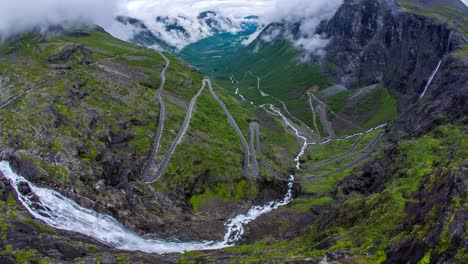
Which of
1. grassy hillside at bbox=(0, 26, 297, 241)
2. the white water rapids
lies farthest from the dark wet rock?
grassy hillside at bbox=(0, 26, 297, 241)

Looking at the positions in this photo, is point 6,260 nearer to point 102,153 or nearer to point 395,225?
point 395,225

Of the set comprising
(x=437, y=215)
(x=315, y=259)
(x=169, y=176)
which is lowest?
(x=169, y=176)

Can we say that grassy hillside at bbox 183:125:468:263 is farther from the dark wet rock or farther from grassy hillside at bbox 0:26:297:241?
grassy hillside at bbox 0:26:297:241

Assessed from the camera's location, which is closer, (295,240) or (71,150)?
(295,240)

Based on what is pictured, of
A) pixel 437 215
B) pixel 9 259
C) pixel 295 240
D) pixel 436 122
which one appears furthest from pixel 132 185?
pixel 436 122

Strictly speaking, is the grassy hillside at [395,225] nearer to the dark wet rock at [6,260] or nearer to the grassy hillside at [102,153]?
the dark wet rock at [6,260]

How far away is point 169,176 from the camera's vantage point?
163250 mm

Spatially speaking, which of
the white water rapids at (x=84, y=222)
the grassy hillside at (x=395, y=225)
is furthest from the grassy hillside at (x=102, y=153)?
the grassy hillside at (x=395, y=225)

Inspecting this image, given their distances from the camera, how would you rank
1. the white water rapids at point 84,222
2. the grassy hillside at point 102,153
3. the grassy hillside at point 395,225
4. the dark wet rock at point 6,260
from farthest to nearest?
1. the grassy hillside at point 102,153
2. the white water rapids at point 84,222
3. the dark wet rock at point 6,260
4. the grassy hillside at point 395,225

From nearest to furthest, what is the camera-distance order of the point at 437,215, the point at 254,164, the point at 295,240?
the point at 437,215, the point at 295,240, the point at 254,164

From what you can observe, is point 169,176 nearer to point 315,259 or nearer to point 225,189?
point 225,189

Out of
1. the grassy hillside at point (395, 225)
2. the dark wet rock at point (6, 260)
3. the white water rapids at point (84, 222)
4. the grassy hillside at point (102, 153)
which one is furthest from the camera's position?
the grassy hillside at point (102, 153)

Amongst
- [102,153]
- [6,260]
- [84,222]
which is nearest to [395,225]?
[6,260]

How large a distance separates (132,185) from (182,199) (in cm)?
1957
